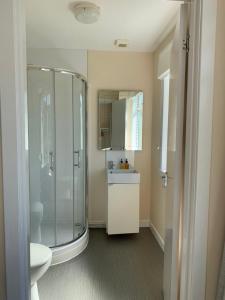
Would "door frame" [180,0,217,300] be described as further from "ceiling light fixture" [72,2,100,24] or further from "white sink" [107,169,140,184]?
"white sink" [107,169,140,184]

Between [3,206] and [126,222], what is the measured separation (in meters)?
2.17

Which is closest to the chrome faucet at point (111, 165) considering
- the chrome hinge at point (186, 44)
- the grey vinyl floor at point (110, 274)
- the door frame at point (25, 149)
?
the grey vinyl floor at point (110, 274)

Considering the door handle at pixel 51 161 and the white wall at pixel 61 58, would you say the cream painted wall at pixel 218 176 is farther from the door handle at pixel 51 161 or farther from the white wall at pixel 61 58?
the white wall at pixel 61 58

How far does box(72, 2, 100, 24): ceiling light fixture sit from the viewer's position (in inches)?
80.6

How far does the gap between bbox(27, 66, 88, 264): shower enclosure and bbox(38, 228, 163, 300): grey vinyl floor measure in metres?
0.22

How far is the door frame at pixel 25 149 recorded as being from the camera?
1.01 metres

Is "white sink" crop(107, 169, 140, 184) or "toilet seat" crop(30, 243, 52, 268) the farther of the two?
"white sink" crop(107, 169, 140, 184)

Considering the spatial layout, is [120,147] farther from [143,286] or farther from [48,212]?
[143,286]

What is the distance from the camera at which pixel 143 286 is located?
2174 mm

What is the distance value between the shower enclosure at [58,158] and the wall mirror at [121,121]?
31 centimetres

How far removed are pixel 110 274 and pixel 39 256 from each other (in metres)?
0.82

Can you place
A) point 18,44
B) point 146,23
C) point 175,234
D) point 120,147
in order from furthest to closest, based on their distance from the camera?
point 120,147
point 146,23
point 175,234
point 18,44

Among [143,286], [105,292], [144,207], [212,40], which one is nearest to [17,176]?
[212,40]

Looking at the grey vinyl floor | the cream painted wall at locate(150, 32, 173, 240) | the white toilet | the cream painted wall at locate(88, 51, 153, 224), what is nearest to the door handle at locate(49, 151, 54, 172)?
the cream painted wall at locate(88, 51, 153, 224)
